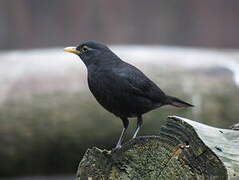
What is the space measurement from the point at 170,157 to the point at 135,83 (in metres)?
1.62

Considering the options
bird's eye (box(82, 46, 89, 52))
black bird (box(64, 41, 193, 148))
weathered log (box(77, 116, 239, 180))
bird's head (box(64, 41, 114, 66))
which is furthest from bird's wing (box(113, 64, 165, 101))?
weathered log (box(77, 116, 239, 180))

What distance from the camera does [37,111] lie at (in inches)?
305

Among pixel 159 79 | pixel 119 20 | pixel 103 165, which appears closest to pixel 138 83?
pixel 103 165

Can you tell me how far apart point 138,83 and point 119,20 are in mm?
4728

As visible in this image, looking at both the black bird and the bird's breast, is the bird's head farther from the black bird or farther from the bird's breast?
the bird's breast

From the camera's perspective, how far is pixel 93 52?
5.20 m

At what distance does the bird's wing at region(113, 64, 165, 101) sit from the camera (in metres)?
4.94

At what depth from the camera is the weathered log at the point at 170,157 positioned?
332 centimetres

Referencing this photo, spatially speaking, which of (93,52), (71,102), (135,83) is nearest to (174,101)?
(135,83)

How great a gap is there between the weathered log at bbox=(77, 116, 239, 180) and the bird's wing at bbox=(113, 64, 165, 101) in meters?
1.31

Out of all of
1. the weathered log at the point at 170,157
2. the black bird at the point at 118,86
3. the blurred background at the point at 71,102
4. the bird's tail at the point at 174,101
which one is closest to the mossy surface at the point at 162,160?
the weathered log at the point at 170,157

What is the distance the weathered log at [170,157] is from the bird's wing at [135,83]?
1.31 metres

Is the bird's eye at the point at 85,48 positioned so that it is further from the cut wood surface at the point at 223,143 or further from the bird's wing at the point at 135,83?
the cut wood surface at the point at 223,143

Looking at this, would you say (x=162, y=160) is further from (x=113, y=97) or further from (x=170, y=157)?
(x=113, y=97)
